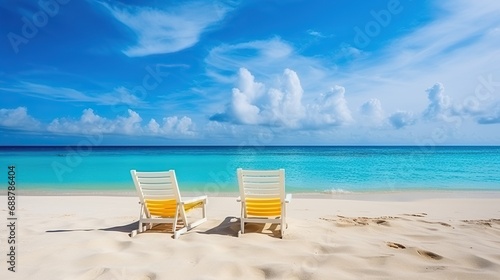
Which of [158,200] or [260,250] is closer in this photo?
[260,250]

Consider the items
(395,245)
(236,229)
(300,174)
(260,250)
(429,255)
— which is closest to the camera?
(429,255)

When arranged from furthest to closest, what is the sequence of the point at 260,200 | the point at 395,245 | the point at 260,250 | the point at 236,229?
the point at 236,229, the point at 260,200, the point at 395,245, the point at 260,250

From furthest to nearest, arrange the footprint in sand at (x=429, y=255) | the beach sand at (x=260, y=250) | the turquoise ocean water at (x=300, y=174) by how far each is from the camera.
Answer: the turquoise ocean water at (x=300, y=174)
the footprint in sand at (x=429, y=255)
the beach sand at (x=260, y=250)

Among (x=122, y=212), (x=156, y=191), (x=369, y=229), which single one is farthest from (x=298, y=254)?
(x=122, y=212)

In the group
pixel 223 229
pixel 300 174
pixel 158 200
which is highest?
pixel 158 200

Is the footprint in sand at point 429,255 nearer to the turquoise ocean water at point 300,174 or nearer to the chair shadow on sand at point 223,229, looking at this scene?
the chair shadow on sand at point 223,229

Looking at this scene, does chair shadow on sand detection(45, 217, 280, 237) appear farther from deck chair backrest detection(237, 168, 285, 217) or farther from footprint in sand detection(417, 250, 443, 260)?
footprint in sand detection(417, 250, 443, 260)

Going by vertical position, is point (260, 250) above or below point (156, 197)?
below

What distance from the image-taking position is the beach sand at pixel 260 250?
3.75 meters

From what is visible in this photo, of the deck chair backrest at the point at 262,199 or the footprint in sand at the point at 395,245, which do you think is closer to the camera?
the footprint in sand at the point at 395,245

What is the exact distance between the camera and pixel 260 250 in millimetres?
4512

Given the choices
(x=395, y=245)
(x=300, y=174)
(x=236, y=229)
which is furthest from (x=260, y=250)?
(x=300, y=174)

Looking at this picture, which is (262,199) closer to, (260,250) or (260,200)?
(260,200)

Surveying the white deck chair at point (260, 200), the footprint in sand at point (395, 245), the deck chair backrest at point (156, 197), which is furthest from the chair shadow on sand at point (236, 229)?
the footprint in sand at point (395, 245)
